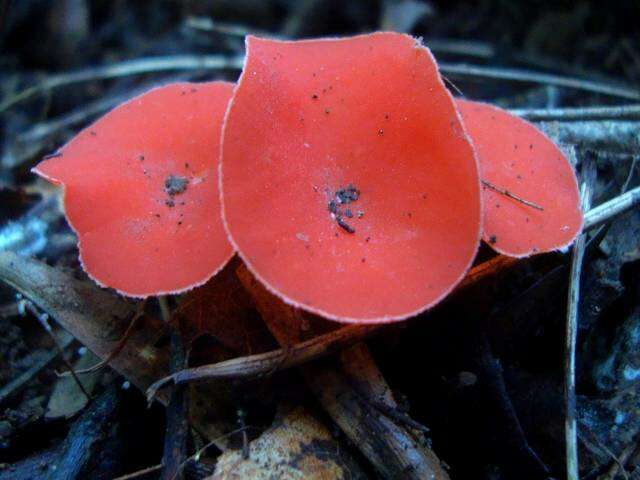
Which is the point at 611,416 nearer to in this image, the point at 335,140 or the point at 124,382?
the point at 335,140

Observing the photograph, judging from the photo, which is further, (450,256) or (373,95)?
(373,95)

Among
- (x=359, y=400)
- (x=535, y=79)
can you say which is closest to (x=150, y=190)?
(x=359, y=400)

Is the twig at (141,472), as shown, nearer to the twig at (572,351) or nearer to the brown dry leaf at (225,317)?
the brown dry leaf at (225,317)

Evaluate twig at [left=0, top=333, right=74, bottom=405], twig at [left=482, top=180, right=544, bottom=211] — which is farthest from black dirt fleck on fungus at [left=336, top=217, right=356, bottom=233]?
twig at [left=0, top=333, right=74, bottom=405]

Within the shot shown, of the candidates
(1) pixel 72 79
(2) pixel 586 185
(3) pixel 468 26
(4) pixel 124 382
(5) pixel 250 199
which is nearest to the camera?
(5) pixel 250 199

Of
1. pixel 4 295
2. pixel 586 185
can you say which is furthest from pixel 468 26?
pixel 4 295

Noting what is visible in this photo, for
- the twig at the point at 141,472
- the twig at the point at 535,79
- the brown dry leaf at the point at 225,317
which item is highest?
the twig at the point at 535,79

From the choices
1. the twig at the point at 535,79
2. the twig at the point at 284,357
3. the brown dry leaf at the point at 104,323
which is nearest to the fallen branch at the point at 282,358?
the twig at the point at 284,357
